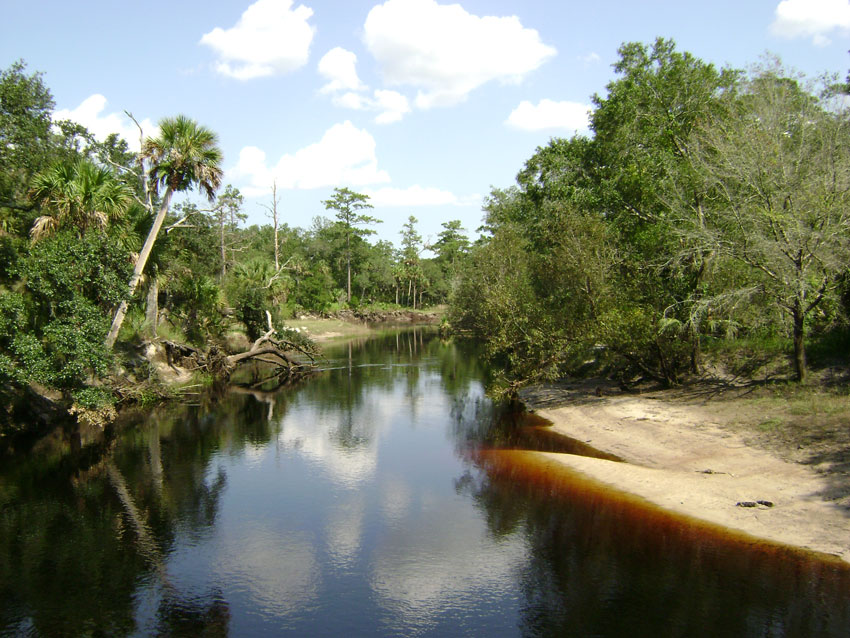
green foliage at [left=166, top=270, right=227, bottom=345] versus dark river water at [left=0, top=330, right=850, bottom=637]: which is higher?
green foliage at [left=166, top=270, right=227, bottom=345]

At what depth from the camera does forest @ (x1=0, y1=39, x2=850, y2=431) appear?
19250 mm

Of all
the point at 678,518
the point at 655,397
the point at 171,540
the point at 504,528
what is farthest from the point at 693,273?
the point at 171,540

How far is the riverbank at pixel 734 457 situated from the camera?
13.4m

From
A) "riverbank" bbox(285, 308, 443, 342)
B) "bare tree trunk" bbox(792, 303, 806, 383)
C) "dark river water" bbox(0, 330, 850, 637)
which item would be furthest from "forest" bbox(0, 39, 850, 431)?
A: "riverbank" bbox(285, 308, 443, 342)

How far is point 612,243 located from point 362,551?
761 inches

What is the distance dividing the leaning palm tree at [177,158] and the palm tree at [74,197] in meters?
2.29

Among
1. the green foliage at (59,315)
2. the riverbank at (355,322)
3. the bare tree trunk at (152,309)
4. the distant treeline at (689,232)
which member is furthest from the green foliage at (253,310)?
the green foliage at (59,315)

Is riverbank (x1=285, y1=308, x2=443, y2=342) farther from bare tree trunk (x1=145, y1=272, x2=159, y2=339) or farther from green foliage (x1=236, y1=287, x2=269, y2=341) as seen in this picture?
bare tree trunk (x1=145, y1=272, x2=159, y2=339)

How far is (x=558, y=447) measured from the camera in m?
20.4

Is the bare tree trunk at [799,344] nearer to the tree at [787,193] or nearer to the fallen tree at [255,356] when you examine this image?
the tree at [787,193]

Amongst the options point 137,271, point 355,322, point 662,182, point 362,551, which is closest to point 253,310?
point 137,271

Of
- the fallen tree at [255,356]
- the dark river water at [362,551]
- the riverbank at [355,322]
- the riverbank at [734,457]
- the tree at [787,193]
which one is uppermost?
the tree at [787,193]

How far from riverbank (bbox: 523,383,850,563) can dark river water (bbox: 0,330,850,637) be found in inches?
32.2

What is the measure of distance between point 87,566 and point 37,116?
20876mm
